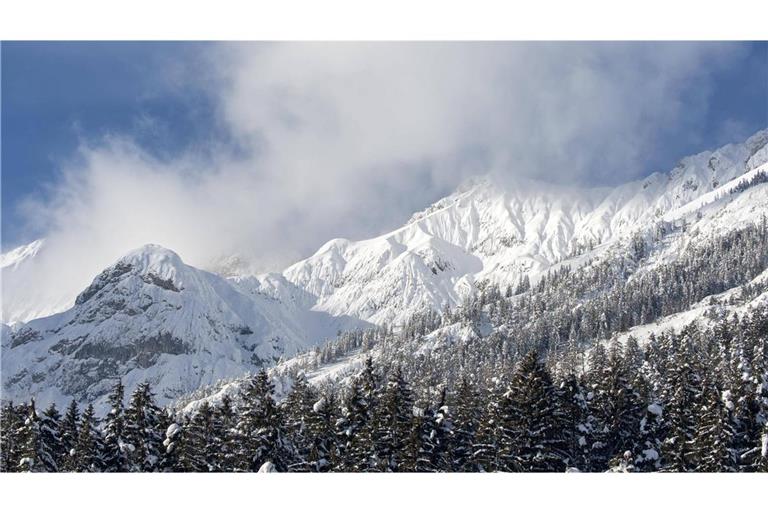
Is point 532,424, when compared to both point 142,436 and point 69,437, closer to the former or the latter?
point 142,436

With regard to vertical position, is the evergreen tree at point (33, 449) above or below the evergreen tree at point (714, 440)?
below

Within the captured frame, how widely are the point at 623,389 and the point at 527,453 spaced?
14137 mm

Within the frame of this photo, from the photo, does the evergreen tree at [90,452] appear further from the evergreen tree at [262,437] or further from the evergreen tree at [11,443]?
the evergreen tree at [262,437]

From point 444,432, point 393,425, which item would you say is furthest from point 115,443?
point 444,432

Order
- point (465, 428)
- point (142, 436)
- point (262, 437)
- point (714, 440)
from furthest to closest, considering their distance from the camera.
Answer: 1. point (465, 428)
2. point (142, 436)
3. point (262, 437)
4. point (714, 440)

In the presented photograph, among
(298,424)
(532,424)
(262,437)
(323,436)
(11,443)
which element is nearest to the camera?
(532,424)

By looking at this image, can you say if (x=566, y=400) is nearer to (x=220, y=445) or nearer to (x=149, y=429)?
(x=220, y=445)

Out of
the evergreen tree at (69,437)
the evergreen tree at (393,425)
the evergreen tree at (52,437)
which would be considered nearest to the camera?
the evergreen tree at (393,425)

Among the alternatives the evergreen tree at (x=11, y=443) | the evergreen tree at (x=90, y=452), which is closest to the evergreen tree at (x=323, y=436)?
the evergreen tree at (x=90, y=452)

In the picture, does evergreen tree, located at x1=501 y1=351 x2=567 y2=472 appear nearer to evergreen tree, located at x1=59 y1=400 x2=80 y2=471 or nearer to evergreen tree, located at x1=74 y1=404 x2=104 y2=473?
evergreen tree, located at x1=74 y1=404 x2=104 y2=473

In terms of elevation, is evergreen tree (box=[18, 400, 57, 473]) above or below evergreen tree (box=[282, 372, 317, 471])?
below

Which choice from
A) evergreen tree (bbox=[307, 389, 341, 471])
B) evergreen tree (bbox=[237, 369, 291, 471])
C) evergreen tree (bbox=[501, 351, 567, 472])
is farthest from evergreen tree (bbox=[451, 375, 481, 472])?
evergreen tree (bbox=[237, 369, 291, 471])

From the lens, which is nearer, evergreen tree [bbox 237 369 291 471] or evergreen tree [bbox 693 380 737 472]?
evergreen tree [bbox 693 380 737 472]
